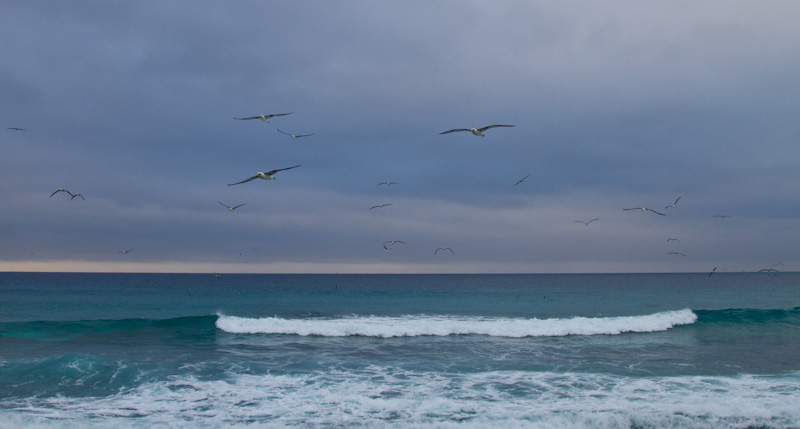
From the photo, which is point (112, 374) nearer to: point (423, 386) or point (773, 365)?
point (423, 386)

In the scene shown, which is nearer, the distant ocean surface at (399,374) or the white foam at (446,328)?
the distant ocean surface at (399,374)

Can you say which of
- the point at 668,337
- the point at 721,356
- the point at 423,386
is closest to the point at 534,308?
the point at 668,337

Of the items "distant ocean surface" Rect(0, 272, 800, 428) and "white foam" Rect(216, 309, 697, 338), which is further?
"white foam" Rect(216, 309, 697, 338)

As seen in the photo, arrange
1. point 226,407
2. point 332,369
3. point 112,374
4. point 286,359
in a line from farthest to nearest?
1. point 286,359
2. point 332,369
3. point 112,374
4. point 226,407

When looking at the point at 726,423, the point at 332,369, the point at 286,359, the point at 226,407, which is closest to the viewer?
the point at 726,423

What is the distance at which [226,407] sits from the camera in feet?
47.7

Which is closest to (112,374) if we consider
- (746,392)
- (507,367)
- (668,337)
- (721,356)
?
(507,367)

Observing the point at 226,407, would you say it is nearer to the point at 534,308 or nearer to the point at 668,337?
the point at 668,337

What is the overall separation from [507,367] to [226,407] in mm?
10697

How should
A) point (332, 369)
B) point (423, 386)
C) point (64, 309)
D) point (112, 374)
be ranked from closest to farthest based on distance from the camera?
point (423, 386) → point (112, 374) → point (332, 369) → point (64, 309)

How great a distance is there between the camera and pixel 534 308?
49094mm

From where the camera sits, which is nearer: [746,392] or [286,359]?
[746,392]

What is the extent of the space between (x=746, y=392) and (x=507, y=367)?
25.7 feet

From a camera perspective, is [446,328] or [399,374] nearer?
[399,374]
